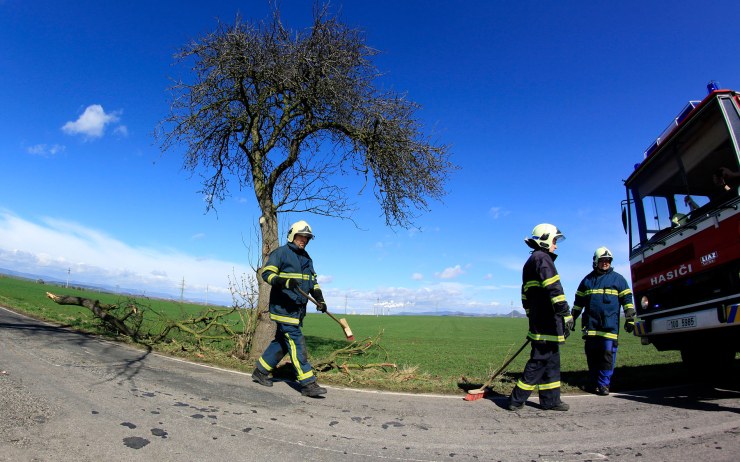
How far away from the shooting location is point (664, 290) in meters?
5.89

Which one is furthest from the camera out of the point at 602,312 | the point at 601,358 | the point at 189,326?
the point at 189,326

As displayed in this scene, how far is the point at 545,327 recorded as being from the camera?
480cm

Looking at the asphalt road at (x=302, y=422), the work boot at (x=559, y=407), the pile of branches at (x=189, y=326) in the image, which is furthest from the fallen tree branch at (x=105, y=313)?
the work boot at (x=559, y=407)

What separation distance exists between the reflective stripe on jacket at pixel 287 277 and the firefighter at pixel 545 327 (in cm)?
279

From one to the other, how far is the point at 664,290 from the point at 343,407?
15.9ft

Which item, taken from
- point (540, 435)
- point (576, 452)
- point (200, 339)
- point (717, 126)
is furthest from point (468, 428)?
point (200, 339)

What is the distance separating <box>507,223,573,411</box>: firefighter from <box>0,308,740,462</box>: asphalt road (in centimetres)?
23

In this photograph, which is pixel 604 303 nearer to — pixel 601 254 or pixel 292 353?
pixel 601 254

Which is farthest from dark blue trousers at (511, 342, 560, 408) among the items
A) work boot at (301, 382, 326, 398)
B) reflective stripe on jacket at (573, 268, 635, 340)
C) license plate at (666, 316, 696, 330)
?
work boot at (301, 382, 326, 398)

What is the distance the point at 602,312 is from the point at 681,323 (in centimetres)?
94

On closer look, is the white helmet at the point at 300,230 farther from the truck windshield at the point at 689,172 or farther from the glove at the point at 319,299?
the truck windshield at the point at 689,172

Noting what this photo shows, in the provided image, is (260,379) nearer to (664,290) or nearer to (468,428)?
(468,428)

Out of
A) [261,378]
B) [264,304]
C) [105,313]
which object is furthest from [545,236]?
[105,313]

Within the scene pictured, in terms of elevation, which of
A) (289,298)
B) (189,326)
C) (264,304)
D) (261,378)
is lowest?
(261,378)
